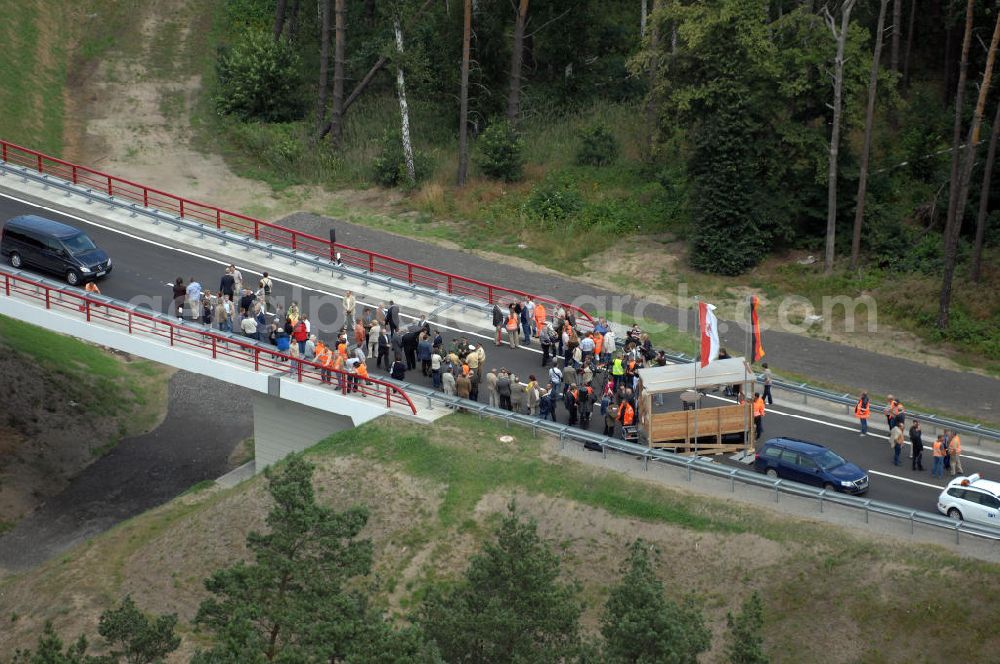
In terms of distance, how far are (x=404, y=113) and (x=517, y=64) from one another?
5.22 metres

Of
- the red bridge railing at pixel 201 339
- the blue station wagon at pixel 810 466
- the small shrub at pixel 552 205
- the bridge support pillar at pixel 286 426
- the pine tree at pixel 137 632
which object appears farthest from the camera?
the small shrub at pixel 552 205

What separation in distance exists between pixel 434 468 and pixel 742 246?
19325 millimetres

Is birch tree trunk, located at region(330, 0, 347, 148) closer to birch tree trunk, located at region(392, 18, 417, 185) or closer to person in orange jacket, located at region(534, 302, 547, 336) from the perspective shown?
birch tree trunk, located at region(392, 18, 417, 185)

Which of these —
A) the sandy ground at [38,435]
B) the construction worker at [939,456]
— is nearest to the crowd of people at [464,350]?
the construction worker at [939,456]

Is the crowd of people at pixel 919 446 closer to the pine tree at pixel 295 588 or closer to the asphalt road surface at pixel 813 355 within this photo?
the asphalt road surface at pixel 813 355

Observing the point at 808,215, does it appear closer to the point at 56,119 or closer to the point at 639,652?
the point at 639,652

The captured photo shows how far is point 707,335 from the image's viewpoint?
34688 millimetres

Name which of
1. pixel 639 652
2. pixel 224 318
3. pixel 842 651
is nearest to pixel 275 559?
pixel 639 652

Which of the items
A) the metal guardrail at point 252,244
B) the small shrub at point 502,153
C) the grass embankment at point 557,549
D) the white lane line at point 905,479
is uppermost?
the small shrub at point 502,153

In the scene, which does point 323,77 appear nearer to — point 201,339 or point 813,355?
point 201,339

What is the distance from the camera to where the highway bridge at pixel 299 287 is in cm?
3606

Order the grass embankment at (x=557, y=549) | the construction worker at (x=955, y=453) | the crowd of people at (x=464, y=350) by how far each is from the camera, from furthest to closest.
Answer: the crowd of people at (x=464, y=350), the construction worker at (x=955, y=453), the grass embankment at (x=557, y=549)

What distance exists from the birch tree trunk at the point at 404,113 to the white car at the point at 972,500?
30.9 m

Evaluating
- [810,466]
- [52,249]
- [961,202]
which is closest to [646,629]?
[810,466]
